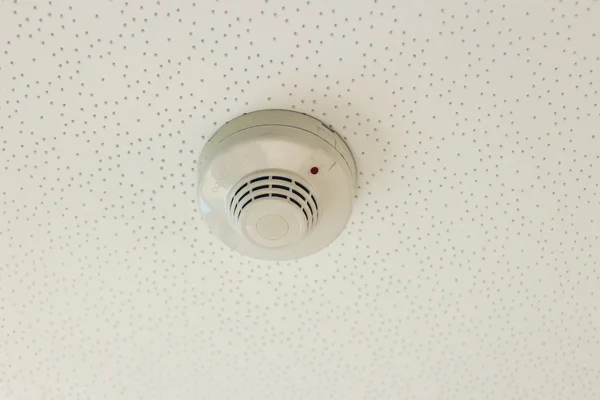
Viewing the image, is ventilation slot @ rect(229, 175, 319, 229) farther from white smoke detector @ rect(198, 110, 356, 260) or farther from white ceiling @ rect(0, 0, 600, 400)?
white ceiling @ rect(0, 0, 600, 400)

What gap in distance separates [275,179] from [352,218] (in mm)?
201

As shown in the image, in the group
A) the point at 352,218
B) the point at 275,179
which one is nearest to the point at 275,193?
the point at 275,179

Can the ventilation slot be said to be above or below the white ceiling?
below

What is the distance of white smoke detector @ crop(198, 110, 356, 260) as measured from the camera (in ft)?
2.39

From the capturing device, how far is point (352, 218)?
2.91ft

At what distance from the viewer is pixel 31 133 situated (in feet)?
2.60

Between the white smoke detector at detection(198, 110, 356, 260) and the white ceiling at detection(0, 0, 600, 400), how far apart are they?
3 cm

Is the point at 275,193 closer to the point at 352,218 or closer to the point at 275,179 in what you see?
the point at 275,179

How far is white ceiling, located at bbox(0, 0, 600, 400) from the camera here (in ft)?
2.36

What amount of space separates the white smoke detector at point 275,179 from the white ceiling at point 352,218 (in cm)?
3

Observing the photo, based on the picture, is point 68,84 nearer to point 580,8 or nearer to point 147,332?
point 147,332

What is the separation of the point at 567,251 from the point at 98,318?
822 millimetres

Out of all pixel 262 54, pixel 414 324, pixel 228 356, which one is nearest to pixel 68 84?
pixel 262 54

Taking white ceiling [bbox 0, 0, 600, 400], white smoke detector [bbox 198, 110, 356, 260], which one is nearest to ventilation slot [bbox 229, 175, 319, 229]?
white smoke detector [bbox 198, 110, 356, 260]
